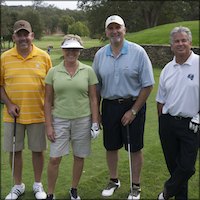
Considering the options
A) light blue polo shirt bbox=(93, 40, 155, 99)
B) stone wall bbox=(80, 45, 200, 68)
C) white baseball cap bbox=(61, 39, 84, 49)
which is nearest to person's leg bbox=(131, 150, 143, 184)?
light blue polo shirt bbox=(93, 40, 155, 99)

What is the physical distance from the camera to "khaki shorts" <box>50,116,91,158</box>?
12.2ft

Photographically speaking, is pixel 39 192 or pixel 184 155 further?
pixel 39 192

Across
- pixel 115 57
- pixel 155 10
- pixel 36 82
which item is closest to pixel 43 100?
pixel 36 82

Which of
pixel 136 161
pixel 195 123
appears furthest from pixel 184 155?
pixel 136 161

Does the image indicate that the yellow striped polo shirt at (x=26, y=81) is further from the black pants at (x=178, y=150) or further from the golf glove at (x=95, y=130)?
the black pants at (x=178, y=150)

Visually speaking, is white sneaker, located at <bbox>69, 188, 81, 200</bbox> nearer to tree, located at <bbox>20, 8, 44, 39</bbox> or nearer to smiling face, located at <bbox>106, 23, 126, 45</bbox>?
smiling face, located at <bbox>106, 23, 126, 45</bbox>

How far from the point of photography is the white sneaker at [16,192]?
4086 mm

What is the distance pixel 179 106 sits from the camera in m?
3.47

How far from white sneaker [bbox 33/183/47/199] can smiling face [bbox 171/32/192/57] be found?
205 cm

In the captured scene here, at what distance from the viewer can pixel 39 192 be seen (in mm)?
4141

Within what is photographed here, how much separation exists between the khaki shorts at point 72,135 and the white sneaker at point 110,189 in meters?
0.67

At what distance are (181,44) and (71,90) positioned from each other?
3.57ft

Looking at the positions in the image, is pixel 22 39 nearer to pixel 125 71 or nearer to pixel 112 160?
pixel 125 71

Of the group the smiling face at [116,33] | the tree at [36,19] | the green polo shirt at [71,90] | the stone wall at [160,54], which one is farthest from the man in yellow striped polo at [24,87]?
the stone wall at [160,54]
